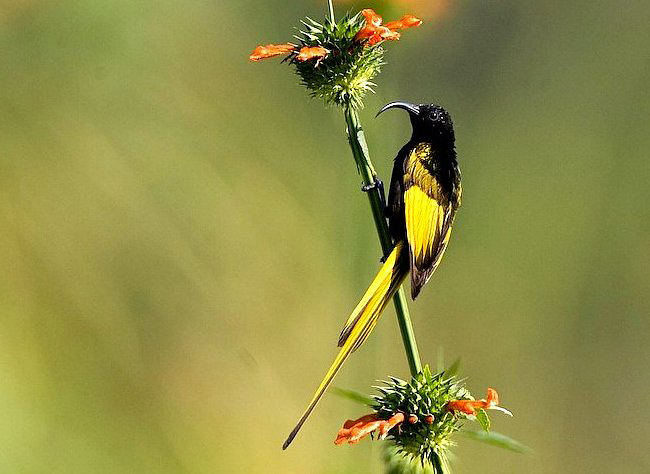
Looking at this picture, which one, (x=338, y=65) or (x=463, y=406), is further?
(x=338, y=65)

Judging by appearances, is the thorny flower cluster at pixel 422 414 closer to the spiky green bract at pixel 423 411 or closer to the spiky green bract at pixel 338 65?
the spiky green bract at pixel 423 411

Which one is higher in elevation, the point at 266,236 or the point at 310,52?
the point at 266,236

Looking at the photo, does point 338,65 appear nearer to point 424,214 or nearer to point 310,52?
point 310,52

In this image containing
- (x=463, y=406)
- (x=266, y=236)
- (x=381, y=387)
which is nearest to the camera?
(x=463, y=406)

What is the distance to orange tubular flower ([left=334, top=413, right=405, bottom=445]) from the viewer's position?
4.93ft

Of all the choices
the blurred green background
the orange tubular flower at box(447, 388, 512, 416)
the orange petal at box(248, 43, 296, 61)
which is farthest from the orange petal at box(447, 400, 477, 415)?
the blurred green background

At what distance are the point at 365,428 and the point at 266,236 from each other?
3096 millimetres

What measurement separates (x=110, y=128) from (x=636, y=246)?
2952 millimetres

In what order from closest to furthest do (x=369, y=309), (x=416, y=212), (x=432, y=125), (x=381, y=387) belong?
(x=369, y=309) → (x=381, y=387) → (x=416, y=212) → (x=432, y=125)

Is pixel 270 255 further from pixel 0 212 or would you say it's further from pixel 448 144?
pixel 448 144

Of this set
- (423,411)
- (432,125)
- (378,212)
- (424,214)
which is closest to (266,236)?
(432,125)

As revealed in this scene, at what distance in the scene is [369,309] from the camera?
1.45 m

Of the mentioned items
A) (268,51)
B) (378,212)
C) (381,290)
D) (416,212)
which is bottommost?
(381,290)

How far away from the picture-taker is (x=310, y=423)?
4086mm
